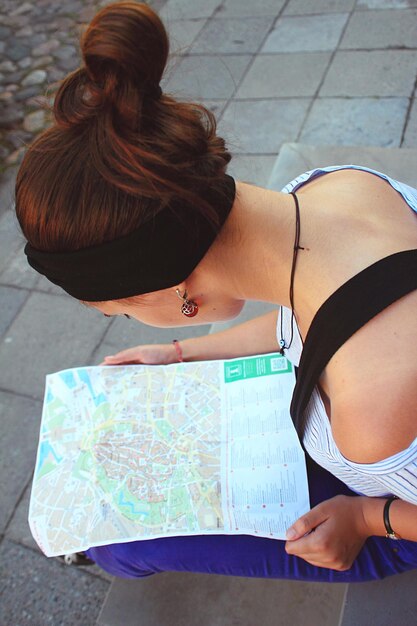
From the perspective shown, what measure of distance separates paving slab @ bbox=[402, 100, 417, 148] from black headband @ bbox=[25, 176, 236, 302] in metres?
2.13

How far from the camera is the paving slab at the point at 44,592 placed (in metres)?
1.88

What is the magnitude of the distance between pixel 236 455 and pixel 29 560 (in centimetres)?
104

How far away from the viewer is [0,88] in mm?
4348

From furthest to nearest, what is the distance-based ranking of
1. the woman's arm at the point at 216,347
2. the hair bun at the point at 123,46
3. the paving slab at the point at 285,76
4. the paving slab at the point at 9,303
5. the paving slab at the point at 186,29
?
the paving slab at the point at 186,29
the paving slab at the point at 285,76
the paving slab at the point at 9,303
the woman's arm at the point at 216,347
the hair bun at the point at 123,46

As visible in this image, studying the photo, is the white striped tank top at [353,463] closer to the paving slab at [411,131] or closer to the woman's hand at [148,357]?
the woman's hand at [148,357]

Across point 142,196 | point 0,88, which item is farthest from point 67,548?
point 0,88

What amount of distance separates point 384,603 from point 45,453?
100 centimetres

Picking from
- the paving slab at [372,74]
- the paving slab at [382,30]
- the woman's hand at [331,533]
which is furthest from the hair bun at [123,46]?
the paving slab at [382,30]

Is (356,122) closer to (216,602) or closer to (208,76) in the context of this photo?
(208,76)

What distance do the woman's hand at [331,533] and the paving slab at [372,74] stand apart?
2.64m

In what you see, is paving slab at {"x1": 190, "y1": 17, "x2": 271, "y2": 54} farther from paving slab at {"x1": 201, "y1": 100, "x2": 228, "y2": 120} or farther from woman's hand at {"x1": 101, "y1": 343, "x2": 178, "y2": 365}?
woman's hand at {"x1": 101, "y1": 343, "x2": 178, "y2": 365}

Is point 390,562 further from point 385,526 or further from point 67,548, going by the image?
point 67,548

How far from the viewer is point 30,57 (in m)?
4.56

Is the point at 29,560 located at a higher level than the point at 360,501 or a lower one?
lower
